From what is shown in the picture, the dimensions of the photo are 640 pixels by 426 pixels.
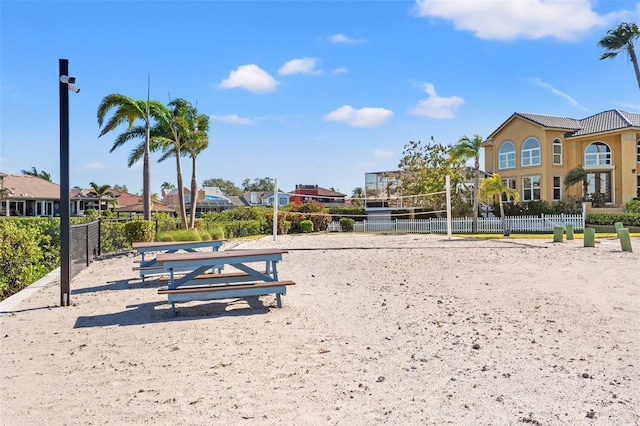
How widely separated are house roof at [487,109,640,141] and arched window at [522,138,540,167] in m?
1.48

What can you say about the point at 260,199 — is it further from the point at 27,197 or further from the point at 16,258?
the point at 16,258

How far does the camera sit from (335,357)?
470cm

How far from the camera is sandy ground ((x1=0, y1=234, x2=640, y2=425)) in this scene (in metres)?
3.54

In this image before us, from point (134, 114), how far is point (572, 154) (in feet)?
91.8

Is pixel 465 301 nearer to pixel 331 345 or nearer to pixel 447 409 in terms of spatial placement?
pixel 331 345

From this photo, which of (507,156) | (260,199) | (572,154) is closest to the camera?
(572,154)

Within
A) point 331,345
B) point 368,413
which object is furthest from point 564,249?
point 368,413

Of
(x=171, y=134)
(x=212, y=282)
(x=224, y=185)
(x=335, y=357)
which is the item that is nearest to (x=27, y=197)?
(x=171, y=134)

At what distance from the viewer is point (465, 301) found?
7.23 metres

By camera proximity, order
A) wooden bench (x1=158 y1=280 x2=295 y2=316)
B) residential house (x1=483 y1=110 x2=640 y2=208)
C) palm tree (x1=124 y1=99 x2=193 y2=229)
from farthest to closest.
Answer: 1. residential house (x1=483 y1=110 x2=640 y2=208)
2. palm tree (x1=124 y1=99 x2=193 y2=229)
3. wooden bench (x1=158 y1=280 x2=295 y2=316)

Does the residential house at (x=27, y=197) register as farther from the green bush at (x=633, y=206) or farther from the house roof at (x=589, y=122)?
the green bush at (x=633, y=206)

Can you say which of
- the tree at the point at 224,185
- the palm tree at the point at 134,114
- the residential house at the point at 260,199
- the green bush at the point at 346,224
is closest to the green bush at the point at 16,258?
the palm tree at the point at 134,114

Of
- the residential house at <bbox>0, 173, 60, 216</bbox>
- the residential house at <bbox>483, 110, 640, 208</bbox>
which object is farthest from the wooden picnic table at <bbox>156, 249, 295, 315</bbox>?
the residential house at <bbox>0, 173, 60, 216</bbox>

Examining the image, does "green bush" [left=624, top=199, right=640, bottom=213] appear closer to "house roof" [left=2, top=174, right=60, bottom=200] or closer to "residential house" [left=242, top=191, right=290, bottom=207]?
"house roof" [left=2, top=174, right=60, bottom=200]
